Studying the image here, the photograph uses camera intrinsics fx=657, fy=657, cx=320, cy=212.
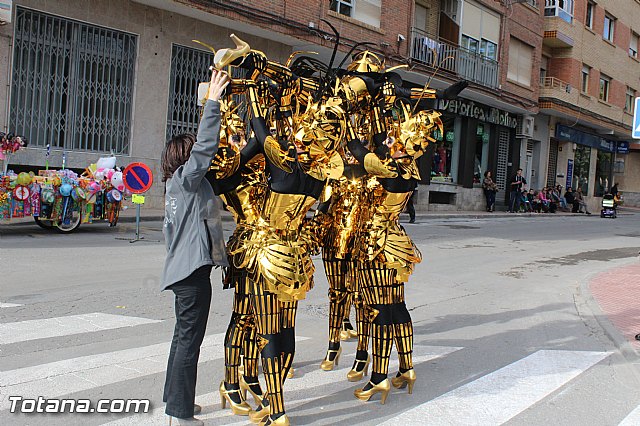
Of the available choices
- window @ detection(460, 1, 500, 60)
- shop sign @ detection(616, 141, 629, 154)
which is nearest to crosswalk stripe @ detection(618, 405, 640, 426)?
window @ detection(460, 1, 500, 60)

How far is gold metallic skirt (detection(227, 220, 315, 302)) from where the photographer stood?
145 inches

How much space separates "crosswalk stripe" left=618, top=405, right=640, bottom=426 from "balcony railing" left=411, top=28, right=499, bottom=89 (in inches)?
A: 791

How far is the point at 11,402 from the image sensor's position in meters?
4.03

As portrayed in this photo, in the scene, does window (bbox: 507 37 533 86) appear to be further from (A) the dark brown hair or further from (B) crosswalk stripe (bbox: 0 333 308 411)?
(A) the dark brown hair

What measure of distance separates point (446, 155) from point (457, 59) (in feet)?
13.1

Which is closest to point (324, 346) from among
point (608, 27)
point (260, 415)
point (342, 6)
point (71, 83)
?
point (260, 415)

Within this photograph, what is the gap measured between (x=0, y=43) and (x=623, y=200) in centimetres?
4175

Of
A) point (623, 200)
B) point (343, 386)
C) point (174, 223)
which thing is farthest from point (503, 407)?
point (623, 200)

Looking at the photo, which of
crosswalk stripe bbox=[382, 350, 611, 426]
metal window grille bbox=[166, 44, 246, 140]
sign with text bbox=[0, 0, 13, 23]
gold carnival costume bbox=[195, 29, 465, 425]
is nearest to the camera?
gold carnival costume bbox=[195, 29, 465, 425]

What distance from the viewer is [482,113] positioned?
28.9 metres

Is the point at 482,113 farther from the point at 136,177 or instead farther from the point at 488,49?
the point at 136,177

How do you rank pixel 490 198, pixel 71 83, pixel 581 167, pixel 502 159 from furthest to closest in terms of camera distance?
pixel 581 167
pixel 502 159
pixel 490 198
pixel 71 83

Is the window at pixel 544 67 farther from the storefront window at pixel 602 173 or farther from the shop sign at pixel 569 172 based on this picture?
the storefront window at pixel 602 173

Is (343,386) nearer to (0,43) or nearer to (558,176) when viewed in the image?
(0,43)
